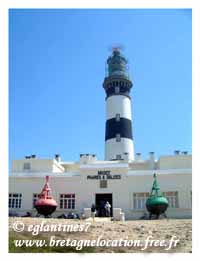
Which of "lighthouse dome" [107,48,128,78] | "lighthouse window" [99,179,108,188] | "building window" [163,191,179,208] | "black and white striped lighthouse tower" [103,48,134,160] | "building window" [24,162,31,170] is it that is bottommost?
"building window" [163,191,179,208]

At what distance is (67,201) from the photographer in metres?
24.2

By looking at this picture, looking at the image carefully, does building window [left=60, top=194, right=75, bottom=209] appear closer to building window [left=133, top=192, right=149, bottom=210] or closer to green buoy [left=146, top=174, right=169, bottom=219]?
building window [left=133, top=192, right=149, bottom=210]

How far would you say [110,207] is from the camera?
23.5m

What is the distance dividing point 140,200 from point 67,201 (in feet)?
13.9

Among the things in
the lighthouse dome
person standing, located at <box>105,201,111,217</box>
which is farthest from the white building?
the lighthouse dome

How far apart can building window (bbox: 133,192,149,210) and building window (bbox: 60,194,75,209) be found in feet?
11.7

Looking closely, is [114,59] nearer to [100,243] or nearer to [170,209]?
[170,209]

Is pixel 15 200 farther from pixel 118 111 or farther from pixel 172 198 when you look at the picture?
pixel 118 111

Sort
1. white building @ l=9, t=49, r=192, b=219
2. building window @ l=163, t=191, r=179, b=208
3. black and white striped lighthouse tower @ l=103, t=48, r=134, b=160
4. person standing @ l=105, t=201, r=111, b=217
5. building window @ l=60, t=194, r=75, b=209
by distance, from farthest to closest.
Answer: black and white striped lighthouse tower @ l=103, t=48, r=134, b=160 < building window @ l=60, t=194, r=75, b=209 < white building @ l=9, t=49, r=192, b=219 < building window @ l=163, t=191, r=179, b=208 < person standing @ l=105, t=201, r=111, b=217

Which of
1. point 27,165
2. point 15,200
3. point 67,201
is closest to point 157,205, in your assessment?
point 67,201

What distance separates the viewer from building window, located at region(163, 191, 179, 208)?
23609 millimetres

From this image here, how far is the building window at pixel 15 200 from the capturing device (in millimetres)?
24356

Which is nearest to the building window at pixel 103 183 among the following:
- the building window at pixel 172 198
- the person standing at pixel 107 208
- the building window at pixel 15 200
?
the person standing at pixel 107 208
